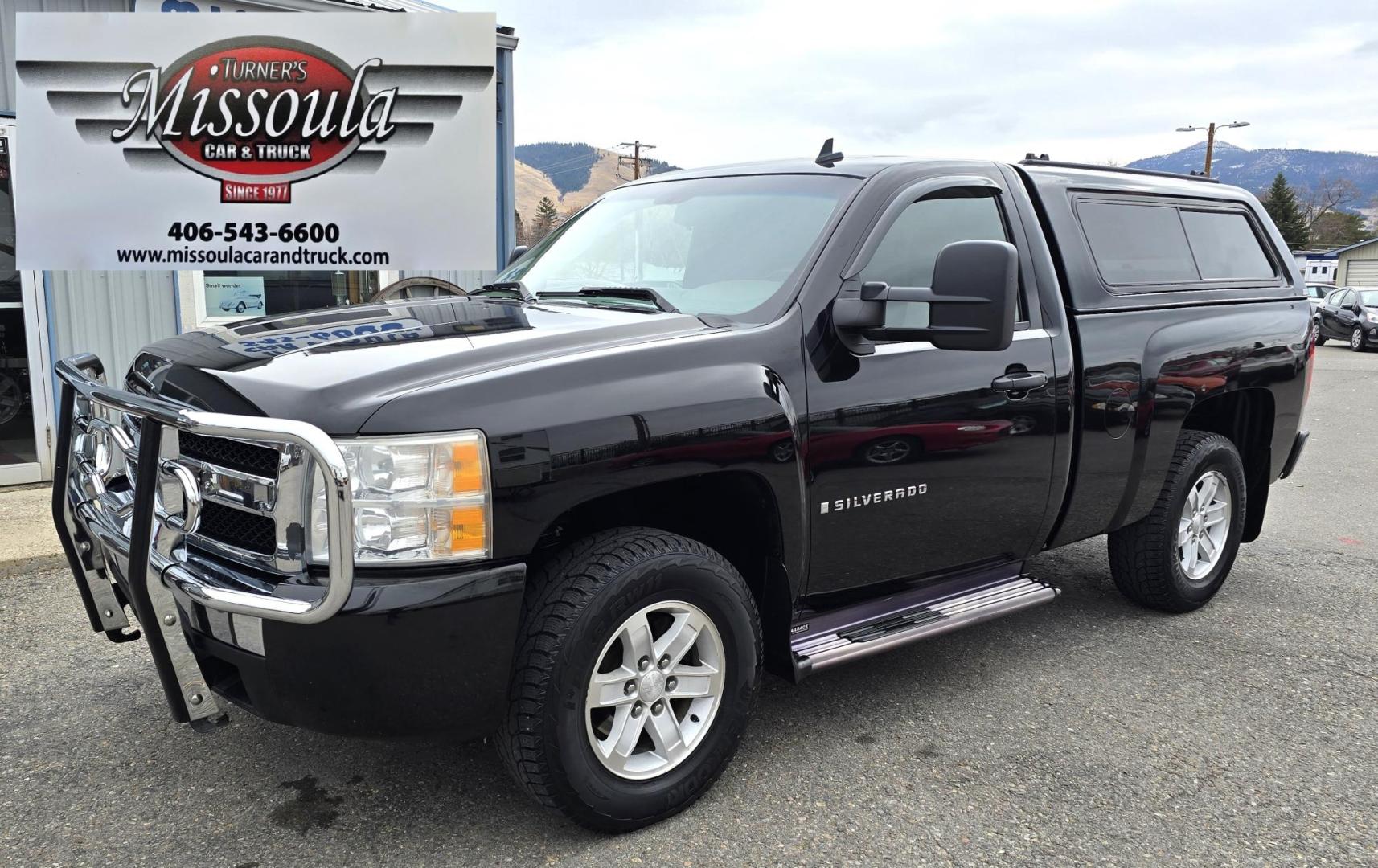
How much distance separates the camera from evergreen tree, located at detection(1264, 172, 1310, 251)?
2889 inches

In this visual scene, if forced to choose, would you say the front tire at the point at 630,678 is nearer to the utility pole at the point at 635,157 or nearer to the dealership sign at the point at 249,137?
the dealership sign at the point at 249,137

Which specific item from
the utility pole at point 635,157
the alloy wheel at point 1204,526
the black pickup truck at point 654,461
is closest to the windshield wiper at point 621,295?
the black pickup truck at point 654,461

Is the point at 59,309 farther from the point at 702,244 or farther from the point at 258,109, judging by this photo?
the point at 702,244

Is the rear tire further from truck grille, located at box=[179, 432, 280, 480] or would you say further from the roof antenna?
truck grille, located at box=[179, 432, 280, 480]

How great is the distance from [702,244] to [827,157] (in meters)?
0.59

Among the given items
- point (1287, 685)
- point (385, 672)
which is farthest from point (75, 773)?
point (1287, 685)

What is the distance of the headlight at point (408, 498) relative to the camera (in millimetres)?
2328

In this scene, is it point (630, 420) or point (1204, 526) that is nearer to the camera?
point (630, 420)

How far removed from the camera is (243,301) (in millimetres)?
7562

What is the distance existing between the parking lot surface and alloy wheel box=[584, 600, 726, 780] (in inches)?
8.6

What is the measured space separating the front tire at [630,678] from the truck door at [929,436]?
1.52 ft

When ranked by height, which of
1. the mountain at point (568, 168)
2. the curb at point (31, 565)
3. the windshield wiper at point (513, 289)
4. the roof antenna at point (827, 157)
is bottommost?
the curb at point (31, 565)

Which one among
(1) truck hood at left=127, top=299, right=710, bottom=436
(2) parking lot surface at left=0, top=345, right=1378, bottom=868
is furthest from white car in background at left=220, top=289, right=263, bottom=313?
(1) truck hood at left=127, top=299, right=710, bottom=436

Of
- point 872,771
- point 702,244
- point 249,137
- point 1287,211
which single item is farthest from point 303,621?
point 1287,211
